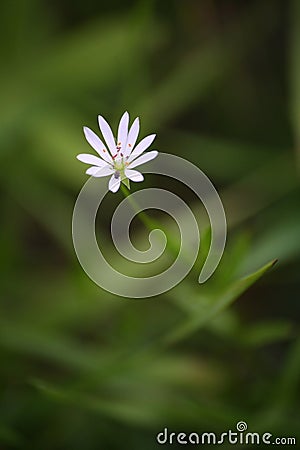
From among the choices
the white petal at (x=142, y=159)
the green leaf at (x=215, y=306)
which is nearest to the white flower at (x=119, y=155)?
the white petal at (x=142, y=159)

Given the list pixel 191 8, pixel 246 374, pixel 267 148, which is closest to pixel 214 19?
pixel 191 8

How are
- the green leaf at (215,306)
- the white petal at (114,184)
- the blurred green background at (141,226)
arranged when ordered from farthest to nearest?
the blurred green background at (141,226)
the green leaf at (215,306)
the white petal at (114,184)

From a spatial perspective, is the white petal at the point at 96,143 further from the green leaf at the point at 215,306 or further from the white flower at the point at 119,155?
the green leaf at the point at 215,306

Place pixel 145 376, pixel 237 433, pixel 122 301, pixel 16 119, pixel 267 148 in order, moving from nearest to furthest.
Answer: pixel 237 433, pixel 145 376, pixel 122 301, pixel 16 119, pixel 267 148

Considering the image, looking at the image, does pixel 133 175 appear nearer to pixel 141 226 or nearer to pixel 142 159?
pixel 142 159

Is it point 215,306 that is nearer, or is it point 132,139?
point 132,139

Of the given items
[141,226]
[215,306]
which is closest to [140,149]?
[215,306]

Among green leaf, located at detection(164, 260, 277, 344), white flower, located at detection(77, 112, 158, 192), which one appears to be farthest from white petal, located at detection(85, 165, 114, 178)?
green leaf, located at detection(164, 260, 277, 344)

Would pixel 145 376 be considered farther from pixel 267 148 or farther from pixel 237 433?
pixel 267 148
